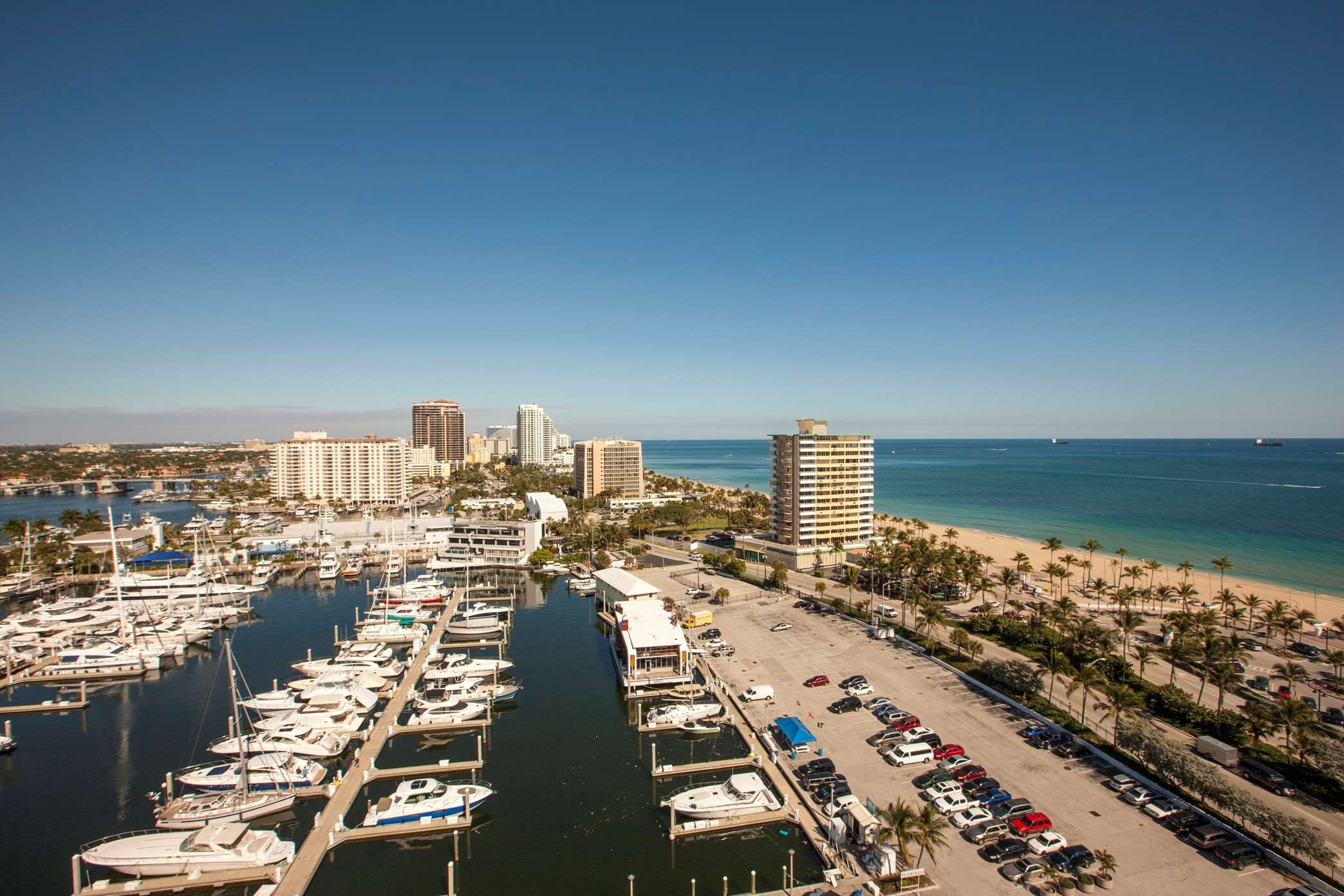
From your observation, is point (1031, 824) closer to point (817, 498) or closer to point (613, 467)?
point (817, 498)

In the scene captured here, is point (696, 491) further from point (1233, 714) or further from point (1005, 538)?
point (1233, 714)

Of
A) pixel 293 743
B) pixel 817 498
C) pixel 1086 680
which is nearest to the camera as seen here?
pixel 1086 680

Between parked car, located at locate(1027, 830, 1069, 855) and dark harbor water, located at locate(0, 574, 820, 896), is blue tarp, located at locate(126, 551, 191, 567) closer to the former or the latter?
dark harbor water, located at locate(0, 574, 820, 896)

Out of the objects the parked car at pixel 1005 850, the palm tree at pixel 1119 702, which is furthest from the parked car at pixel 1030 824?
the palm tree at pixel 1119 702

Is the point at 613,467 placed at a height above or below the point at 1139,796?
above

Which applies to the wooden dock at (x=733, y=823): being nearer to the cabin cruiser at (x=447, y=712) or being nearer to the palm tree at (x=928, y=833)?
the palm tree at (x=928, y=833)

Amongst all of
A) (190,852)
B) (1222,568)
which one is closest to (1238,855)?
(190,852)

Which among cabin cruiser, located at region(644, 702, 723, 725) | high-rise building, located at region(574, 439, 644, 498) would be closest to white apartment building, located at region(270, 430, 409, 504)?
high-rise building, located at region(574, 439, 644, 498)
